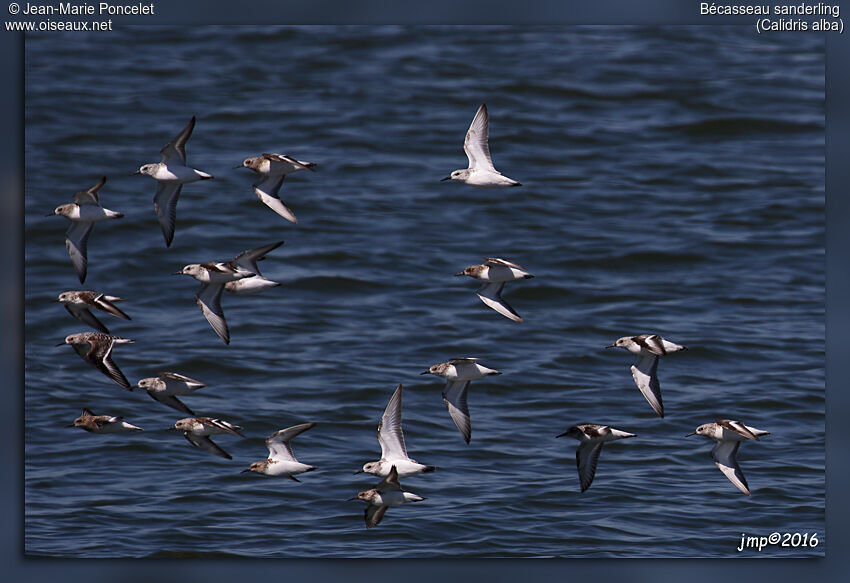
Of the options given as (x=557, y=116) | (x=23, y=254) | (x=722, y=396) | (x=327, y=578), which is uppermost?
(x=557, y=116)

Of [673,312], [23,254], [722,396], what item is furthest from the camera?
[673,312]

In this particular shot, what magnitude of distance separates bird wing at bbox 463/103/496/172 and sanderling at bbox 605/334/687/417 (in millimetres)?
1622

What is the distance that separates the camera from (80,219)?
911 centimetres

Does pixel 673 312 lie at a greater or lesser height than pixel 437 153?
lesser

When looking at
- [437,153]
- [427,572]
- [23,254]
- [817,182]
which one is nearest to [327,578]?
[427,572]

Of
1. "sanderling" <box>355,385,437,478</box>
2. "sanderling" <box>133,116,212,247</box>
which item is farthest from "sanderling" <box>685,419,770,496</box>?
"sanderling" <box>133,116,212,247</box>

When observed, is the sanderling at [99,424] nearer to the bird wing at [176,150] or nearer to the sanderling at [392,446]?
the sanderling at [392,446]

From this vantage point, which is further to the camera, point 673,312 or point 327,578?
point 673,312

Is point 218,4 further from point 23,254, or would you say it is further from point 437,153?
point 437,153

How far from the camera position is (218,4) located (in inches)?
336

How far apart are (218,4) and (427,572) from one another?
4.19 meters

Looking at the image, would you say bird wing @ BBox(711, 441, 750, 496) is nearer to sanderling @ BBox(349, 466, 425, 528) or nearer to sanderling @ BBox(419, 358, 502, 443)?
sanderling @ BBox(419, 358, 502, 443)

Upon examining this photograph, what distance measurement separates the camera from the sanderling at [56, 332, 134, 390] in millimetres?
8656

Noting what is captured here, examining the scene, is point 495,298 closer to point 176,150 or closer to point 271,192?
point 271,192
